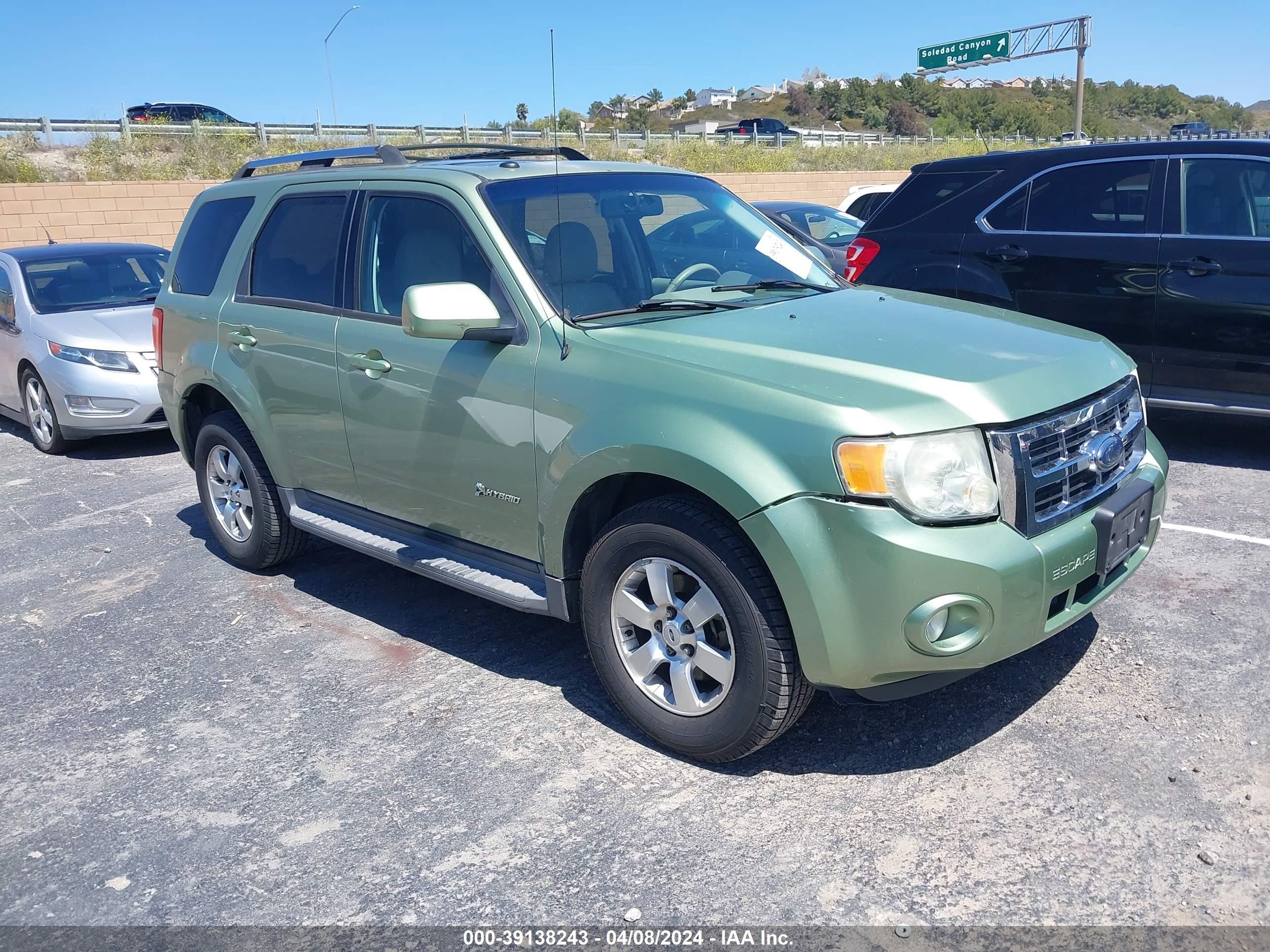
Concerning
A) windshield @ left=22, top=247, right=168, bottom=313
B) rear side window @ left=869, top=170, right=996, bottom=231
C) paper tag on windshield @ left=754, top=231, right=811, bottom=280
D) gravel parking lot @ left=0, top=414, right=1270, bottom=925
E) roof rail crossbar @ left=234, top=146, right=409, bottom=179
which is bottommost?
gravel parking lot @ left=0, top=414, right=1270, bottom=925

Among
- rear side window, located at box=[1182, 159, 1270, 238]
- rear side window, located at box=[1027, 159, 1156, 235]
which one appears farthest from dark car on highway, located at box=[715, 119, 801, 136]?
rear side window, located at box=[1182, 159, 1270, 238]

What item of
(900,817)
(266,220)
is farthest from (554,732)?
(266,220)

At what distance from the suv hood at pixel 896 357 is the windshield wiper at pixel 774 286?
211 mm

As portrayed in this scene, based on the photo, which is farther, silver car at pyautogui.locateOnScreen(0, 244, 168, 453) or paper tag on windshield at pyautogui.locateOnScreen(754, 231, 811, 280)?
silver car at pyautogui.locateOnScreen(0, 244, 168, 453)

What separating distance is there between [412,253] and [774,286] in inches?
56.2

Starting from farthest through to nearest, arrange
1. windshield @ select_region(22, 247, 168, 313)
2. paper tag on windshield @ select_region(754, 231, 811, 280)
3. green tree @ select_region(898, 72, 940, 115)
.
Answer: green tree @ select_region(898, 72, 940, 115) → windshield @ select_region(22, 247, 168, 313) → paper tag on windshield @ select_region(754, 231, 811, 280)

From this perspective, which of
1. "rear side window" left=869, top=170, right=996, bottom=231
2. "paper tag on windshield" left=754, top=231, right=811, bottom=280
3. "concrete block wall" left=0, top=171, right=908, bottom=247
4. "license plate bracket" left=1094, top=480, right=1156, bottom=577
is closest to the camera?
"license plate bracket" left=1094, top=480, right=1156, bottom=577

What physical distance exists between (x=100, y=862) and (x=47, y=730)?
1041mm

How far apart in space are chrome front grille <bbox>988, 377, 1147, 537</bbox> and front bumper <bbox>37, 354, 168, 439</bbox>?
6896mm

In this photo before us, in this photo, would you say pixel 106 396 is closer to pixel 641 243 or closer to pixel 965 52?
pixel 641 243

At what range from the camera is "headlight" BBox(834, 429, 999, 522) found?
2.98 metres

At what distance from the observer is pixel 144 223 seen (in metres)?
20.3

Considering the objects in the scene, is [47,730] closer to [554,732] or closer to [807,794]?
[554,732]

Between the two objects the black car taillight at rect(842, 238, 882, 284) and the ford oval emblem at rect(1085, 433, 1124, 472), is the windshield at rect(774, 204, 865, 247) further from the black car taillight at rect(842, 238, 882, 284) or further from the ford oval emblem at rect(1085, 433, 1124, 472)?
the ford oval emblem at rect(1085, 433, 1124, 472)
